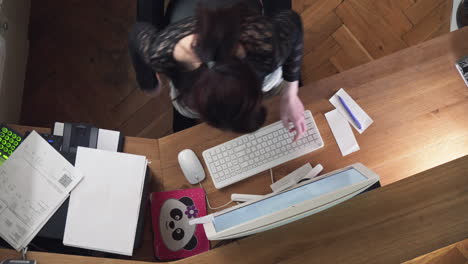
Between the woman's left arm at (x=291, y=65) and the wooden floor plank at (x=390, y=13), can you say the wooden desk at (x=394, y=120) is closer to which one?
the woman's left arm at (x=291, y=65)

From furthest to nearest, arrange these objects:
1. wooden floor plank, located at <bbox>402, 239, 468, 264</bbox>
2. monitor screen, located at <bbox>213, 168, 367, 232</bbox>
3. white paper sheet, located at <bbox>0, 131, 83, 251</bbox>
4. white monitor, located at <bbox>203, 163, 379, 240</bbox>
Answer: wooden floor plank, located at <bbox>402, 239, 468, 264</bbox>, white paper sheet, located at <bbox>0, 131, 83, 251</bbox>, monitor screen, located at <bbox>213, 168, 367, 232</bbox>, white monitor, located at <bbox>203, 163, 379, 240</bbox>

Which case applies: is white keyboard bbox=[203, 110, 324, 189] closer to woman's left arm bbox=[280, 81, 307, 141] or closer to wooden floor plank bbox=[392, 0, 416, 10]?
woman's left arm bbox=[280, 81, 307, 141]

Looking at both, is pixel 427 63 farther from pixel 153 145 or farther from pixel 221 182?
pixel 153 145

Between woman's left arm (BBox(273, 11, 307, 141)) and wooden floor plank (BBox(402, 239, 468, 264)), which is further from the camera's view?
wooden floor plank (BBox(402, 239, 468, 264))

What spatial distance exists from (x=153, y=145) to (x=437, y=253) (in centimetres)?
139

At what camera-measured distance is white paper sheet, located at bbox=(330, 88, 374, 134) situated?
1192mm

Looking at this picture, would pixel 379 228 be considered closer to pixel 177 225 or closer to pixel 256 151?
pixel 256 151

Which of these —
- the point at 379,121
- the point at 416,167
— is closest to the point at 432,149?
the point at 416,167

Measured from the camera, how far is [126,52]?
1.95 m

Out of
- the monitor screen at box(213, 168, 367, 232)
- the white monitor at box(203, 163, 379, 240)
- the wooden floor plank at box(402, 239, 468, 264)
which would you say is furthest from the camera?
the wooden floor plank at box(402, 239, 468, 264)

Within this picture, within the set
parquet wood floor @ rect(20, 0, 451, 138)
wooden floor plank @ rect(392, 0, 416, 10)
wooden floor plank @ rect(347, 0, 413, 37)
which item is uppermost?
wooden floor plank @ rect(392, 0, 416, 10)

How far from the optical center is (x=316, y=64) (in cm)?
194

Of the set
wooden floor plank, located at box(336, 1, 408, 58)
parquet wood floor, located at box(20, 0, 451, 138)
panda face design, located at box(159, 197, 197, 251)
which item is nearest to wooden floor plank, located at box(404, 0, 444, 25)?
parquet wood floor, located at box(20, 0, 451, 138)

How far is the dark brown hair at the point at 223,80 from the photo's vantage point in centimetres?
81
